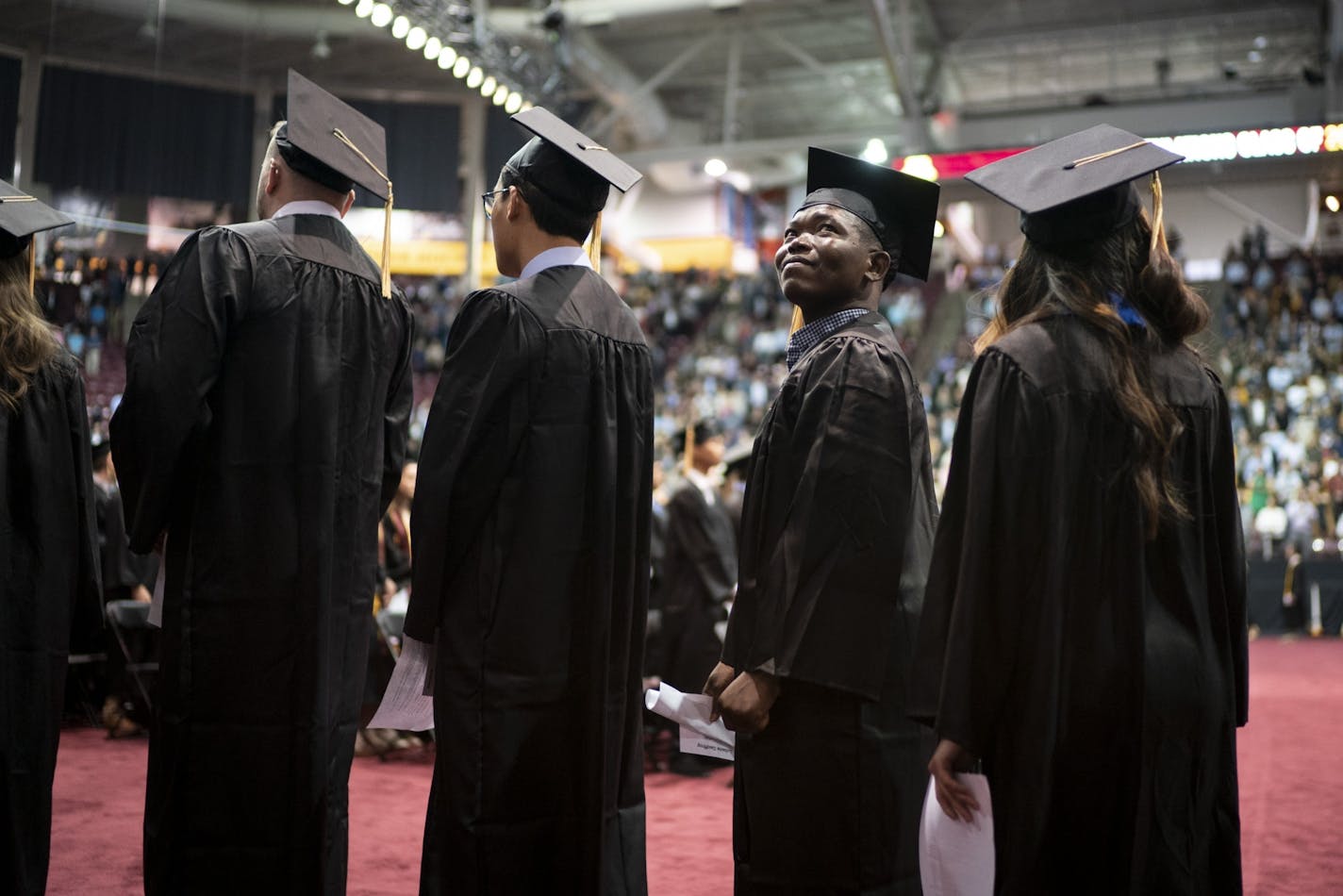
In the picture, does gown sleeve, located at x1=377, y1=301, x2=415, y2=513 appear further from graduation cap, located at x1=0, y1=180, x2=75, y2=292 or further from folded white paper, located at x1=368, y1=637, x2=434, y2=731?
graduation cap, located at x1=0, y1=180, x2=75, y2=292

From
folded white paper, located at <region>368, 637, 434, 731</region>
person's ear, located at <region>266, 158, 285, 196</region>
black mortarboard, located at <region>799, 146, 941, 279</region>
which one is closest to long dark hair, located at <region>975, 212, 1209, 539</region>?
black mortarboard, located at <region>799, 146, 941, 279</region>

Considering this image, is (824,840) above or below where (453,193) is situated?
below

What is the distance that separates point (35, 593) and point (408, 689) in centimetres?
103

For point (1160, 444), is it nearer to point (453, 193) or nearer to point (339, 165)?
point (339, 165)

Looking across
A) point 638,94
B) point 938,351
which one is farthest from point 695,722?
point 938,351

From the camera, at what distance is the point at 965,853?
1.80m

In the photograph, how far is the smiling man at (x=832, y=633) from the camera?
2.26 metres

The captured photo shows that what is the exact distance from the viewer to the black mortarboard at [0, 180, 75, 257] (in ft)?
9.39

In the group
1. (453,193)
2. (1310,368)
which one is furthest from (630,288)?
(1310,368)

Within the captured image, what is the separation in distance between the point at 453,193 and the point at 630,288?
7.69m

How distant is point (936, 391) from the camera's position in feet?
60.3

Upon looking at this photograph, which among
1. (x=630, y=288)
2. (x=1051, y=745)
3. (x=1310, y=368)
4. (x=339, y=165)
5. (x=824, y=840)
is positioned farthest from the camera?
(x=630, y=288)

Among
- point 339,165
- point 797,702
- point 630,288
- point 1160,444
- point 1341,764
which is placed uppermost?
point 630,288

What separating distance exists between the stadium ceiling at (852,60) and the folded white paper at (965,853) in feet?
39.0
